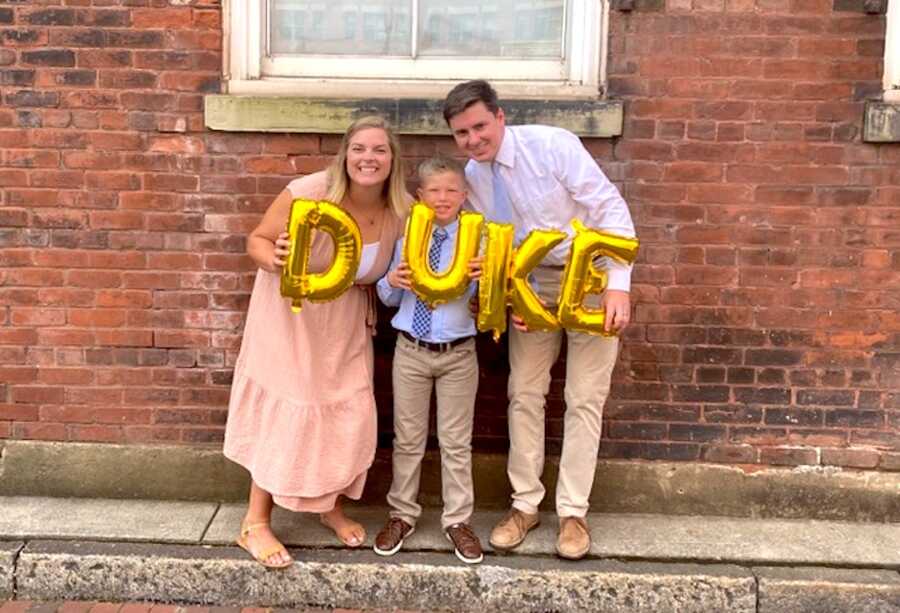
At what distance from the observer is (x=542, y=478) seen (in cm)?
405

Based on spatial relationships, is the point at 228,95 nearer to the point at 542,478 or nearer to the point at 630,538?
the point at 542,478

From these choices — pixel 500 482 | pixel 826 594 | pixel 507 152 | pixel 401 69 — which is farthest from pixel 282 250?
pixel 826 594

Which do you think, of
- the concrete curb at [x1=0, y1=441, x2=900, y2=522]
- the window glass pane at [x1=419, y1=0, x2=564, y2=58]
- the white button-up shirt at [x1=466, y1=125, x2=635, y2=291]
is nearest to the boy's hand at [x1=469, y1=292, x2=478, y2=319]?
the white button-up shirt at [x1=466, y1=125, x2=635, y2=291]

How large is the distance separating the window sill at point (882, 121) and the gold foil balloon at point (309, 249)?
2.09 meters

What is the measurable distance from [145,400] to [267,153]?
120cm

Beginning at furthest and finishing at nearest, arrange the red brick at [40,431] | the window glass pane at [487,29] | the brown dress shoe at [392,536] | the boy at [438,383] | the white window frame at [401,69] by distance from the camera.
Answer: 1. the red brick at [40,431]
2. the window glass pane at [487,29]
3. the white window frame at [401,69]
4. the brown dress shoe at [392,536]
5. the boy at [438,383]

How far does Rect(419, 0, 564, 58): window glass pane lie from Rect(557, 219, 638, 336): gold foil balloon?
0.99 m

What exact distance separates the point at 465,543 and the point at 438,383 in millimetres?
620

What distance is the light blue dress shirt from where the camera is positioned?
11.4 feet

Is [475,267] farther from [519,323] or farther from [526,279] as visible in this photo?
[519,323]

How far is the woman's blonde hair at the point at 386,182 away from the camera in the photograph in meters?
3.43

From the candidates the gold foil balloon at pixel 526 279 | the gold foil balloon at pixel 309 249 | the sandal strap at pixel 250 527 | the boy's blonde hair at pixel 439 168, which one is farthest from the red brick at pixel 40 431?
the gold foil balloon at pixel 526 279

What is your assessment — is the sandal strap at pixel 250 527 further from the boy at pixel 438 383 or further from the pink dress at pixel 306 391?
the boy at pixel 438 383

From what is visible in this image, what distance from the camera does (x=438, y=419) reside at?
3658 mm
